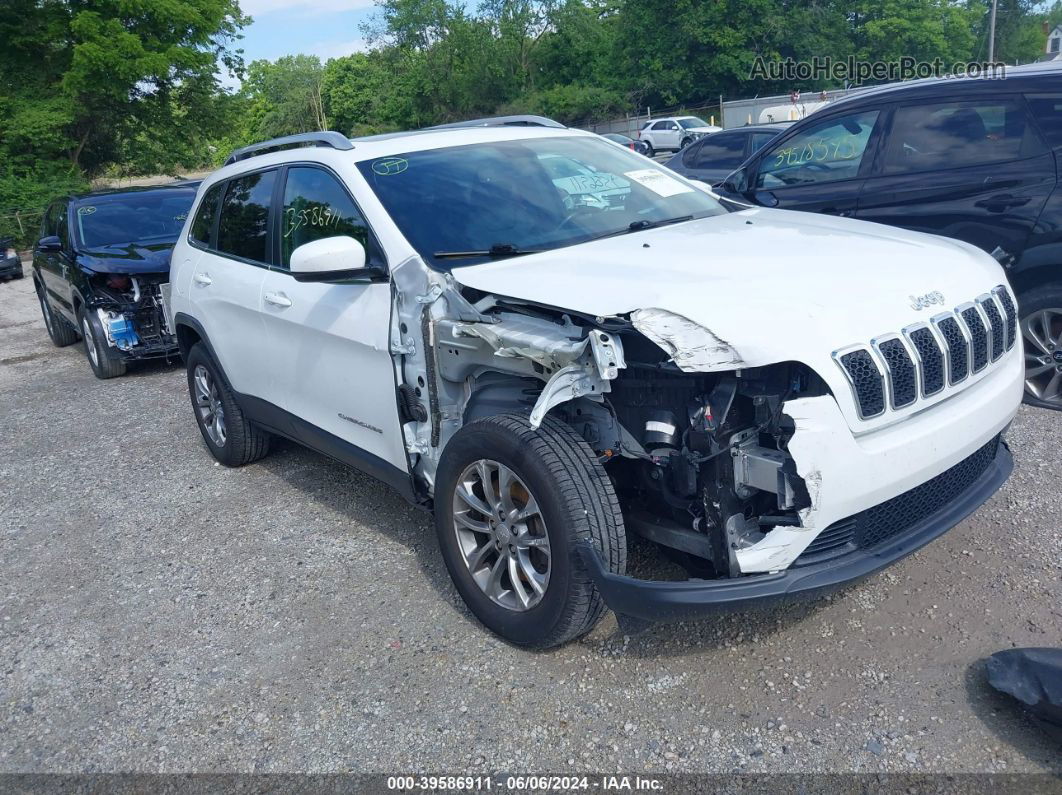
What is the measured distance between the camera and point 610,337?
9.50 ft

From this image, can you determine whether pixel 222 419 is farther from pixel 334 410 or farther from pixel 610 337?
pixel 610 337

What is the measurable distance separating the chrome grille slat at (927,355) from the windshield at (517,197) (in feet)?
4.71

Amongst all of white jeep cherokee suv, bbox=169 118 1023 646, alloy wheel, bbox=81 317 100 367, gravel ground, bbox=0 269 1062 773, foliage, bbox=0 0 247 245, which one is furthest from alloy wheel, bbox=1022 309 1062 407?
foliage, bbox=0 0 247 245

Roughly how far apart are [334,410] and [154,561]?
1308 mm

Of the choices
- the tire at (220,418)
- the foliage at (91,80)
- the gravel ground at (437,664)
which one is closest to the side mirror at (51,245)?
the tire at (220,418)

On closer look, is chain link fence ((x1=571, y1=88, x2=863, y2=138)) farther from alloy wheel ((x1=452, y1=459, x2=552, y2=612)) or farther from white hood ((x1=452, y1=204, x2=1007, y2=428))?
alloy wheel ((x1=452, y1=459, x2=552, y2=612))

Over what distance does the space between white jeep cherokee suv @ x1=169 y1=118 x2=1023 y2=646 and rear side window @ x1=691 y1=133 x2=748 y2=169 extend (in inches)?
328

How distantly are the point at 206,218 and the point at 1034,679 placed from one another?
16.0 feet

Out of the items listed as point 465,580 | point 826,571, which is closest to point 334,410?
point 465,580

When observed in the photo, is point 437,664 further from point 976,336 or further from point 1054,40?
point 1054,40

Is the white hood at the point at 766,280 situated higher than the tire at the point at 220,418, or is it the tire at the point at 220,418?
the white hood at the point at 766,280

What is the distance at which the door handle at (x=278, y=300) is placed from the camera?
14.5 feet

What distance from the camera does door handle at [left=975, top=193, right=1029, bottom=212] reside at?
5273 millimetres

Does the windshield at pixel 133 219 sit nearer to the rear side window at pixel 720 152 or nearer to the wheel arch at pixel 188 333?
the wheel arch at pixel 188 333
